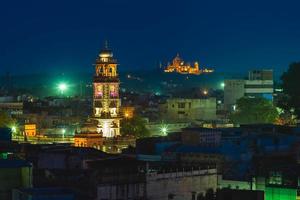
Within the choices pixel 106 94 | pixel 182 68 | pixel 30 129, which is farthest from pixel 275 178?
pixel 182 68

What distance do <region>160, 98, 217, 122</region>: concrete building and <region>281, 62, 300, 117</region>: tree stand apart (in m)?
19.3

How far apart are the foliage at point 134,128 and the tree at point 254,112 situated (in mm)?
8291

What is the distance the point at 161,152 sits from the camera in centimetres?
3300

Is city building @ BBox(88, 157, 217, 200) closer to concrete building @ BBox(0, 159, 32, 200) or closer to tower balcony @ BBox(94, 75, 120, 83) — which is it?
concrete building @ BBox(0, 159, 32, 200)

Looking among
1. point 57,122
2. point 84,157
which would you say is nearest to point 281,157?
point 84,157

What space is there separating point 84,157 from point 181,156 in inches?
197

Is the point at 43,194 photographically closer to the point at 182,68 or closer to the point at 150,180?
the point at 150,180

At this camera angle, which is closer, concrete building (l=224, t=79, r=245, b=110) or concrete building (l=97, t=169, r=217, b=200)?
concrete building (l=97, t=169, r=217, b=200)

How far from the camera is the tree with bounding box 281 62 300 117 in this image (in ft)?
136

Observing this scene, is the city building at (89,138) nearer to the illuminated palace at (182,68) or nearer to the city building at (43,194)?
the city building at (43,194)

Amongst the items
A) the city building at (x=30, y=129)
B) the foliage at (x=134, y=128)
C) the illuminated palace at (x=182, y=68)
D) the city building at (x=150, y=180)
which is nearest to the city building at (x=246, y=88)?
the city building at (x=30, y=129)

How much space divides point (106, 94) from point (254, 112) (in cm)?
1153

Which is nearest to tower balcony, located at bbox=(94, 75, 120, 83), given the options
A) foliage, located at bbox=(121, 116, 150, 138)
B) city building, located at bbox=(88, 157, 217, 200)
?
foliage, located at bbox=(121, 116, 150, 138)

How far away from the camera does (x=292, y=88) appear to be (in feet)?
137
